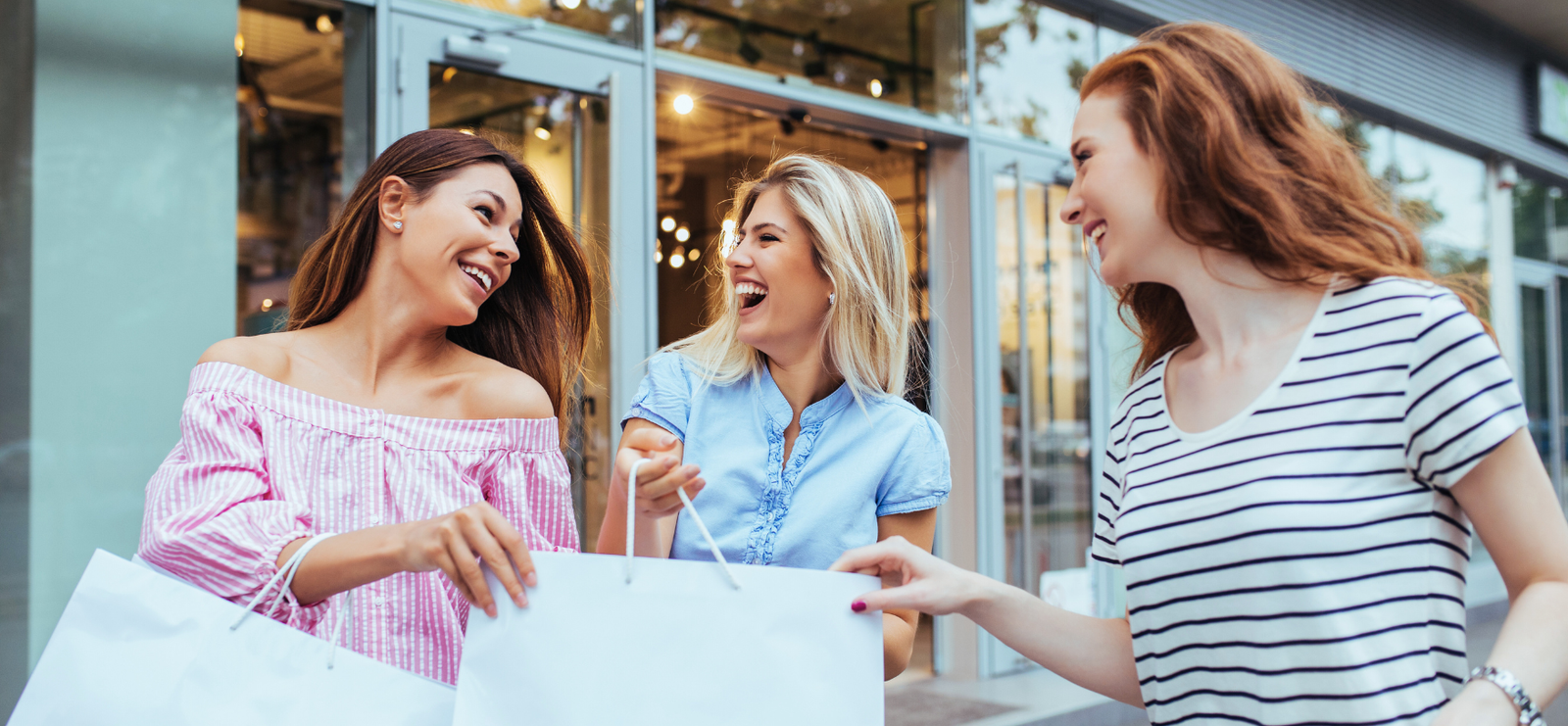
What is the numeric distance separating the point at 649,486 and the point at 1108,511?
63cm

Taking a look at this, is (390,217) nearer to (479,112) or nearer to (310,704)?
(310,704)

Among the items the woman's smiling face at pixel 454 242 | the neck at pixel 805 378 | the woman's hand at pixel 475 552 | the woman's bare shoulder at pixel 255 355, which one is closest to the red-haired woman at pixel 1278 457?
the woman's hand at pixel 475 552

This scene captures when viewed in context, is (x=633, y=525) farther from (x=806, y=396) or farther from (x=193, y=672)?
(x=806, y=396)

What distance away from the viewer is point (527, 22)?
3.94 m

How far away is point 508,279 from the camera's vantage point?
1.84m

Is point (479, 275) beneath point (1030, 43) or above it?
beneath

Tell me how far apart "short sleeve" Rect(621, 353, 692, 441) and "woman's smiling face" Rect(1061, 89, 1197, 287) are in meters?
0.71

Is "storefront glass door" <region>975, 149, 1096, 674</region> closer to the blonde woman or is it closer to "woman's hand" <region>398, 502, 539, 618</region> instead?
the blonde woman

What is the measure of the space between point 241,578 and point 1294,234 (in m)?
1.33

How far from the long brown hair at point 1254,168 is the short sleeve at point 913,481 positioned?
A: 1.87ft

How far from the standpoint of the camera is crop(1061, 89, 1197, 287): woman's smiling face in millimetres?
1344

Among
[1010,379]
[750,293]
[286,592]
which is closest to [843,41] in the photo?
[1010,379]

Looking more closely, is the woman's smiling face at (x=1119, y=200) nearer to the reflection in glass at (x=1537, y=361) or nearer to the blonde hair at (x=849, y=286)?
the blonde hair at (x=849, y=286)

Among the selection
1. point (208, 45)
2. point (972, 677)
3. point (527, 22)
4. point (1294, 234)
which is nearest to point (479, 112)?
point (527, 22)
